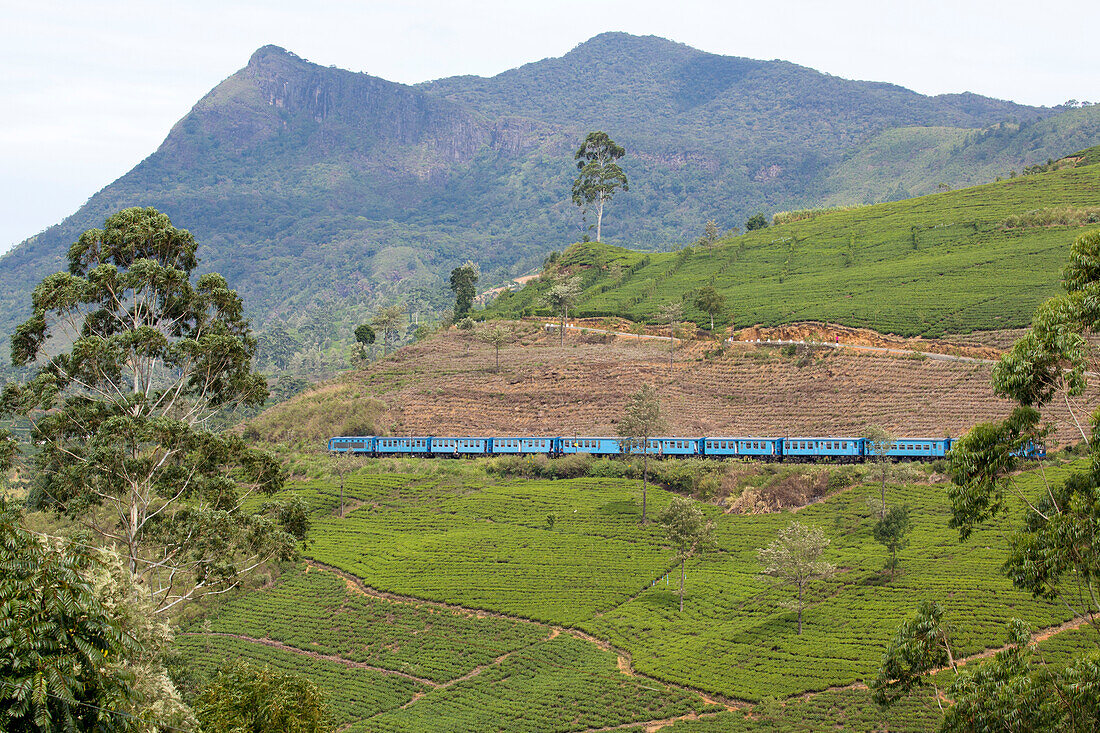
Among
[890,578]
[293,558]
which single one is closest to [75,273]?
[293,558]

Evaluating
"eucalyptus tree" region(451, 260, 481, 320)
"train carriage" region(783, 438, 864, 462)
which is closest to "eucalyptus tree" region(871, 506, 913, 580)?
"train carriage" region(783, 438, 864, 462)

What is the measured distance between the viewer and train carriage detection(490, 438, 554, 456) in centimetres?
5950

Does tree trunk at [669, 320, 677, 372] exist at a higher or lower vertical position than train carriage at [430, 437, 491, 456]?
higher

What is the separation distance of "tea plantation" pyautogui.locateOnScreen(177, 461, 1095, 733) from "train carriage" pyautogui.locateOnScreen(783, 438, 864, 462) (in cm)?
634

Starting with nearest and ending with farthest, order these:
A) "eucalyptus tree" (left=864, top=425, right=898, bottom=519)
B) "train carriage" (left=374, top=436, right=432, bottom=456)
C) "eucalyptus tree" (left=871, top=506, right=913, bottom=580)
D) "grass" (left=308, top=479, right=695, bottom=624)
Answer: "eucalyptus tree" (left=871, top=506, right=913, bottom=580) < "grass" (left=308, top=479, right=695, bottom=624) < "eucalyptus tree" (left=864, top=425, right=898, bottom=519) < "train carriage" (left=374, top=436, right=432, bottom=456)

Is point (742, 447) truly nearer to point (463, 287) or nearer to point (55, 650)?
point (55, 650)

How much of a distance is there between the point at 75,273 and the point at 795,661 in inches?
1063

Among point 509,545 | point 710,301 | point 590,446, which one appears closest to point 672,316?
point 710,301

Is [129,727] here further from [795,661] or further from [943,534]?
[943,534]

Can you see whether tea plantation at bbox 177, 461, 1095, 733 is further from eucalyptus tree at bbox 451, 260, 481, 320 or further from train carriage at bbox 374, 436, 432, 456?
eucalyptus tree at bbox 451, 260, 481, 320

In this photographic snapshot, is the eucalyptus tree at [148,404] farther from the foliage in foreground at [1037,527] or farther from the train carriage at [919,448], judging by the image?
the train carriage at [919,448]

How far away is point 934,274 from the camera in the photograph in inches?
3100

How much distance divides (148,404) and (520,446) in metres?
37.8

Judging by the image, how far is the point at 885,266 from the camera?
3337 inches
